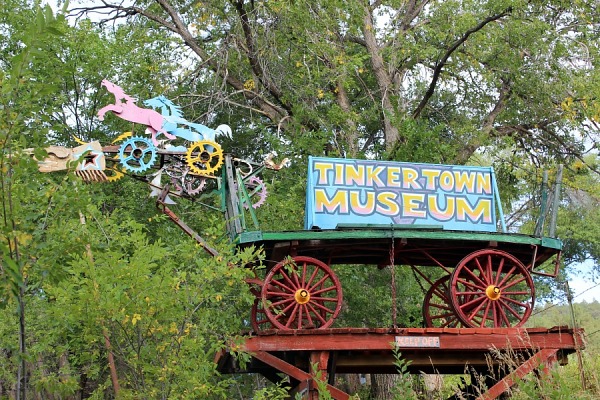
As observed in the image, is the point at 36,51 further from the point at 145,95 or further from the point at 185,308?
the point at 145,95

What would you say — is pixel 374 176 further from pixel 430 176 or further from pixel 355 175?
pixel 430 176

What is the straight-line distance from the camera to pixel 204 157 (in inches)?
511

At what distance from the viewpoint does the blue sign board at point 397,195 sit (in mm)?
12297

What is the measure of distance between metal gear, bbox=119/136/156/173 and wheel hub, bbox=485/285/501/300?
5193 millimetres

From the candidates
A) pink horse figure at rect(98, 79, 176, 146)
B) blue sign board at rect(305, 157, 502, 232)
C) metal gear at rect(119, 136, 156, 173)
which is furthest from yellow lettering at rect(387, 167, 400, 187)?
metal gear at rect(119, 136, 156, 173)

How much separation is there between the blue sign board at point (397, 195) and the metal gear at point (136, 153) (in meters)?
2.31

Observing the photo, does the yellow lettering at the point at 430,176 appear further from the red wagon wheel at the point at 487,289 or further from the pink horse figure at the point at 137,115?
the pink horse figure at the point at 137,115

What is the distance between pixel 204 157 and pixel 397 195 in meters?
2.93

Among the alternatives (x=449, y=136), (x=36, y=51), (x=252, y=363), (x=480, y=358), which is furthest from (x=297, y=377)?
(x=449, y=136)

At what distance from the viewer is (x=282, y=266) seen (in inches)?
482

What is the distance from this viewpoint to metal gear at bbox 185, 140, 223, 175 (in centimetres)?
1283

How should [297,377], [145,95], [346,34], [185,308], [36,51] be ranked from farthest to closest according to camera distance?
[346,34] → [145,95] → [297,377] → [185,308] → [36,51]

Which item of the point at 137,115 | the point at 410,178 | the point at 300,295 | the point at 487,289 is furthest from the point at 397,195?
the point at 137,115

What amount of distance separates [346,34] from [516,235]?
11.1 metres
